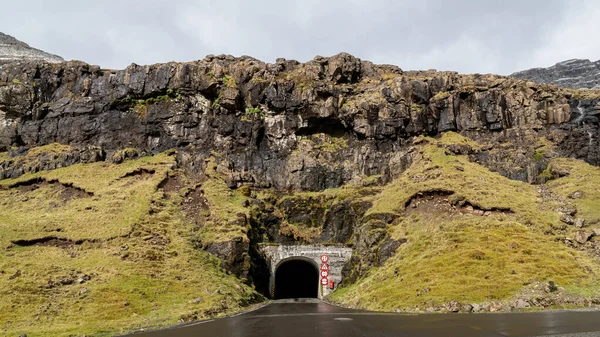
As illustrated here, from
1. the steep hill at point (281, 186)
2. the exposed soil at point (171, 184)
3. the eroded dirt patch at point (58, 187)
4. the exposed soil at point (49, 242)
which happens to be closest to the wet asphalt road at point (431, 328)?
the steep hill at point (281, 186)

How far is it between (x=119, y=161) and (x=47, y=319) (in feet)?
146

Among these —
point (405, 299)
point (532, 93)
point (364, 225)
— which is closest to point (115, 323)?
point (405, 299)

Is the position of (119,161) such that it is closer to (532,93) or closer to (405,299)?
(405,299)

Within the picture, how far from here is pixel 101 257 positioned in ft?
137

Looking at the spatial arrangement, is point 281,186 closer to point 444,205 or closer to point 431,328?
point 444,205

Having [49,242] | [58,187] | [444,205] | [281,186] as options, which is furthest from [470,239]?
[58,187]

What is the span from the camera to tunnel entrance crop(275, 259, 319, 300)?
62812mm

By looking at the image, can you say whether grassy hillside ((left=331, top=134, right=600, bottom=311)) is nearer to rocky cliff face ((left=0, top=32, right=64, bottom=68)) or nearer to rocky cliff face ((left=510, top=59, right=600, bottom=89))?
rocky cliff face ((left=0, top=32, right=64, bottom=68))

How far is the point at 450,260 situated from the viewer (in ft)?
121

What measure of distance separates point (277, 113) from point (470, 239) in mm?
43036

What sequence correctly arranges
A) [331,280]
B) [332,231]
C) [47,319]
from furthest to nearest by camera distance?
[332,231]
[331,280]
[47,319]

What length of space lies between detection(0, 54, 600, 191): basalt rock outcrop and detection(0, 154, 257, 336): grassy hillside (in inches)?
405

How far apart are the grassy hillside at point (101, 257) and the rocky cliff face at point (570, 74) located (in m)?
171

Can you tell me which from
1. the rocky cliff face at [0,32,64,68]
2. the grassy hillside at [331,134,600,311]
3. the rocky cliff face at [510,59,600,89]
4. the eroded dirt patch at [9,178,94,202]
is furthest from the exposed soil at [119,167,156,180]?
the rocky cliff face at [510,59,600,89]
